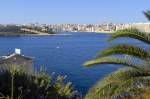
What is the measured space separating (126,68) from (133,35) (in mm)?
561

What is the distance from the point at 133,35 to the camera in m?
7.90

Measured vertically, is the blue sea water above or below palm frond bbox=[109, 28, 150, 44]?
below

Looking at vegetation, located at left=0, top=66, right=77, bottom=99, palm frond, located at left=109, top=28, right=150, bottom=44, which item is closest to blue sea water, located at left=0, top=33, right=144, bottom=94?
palm frond, located at left=109, top=28, right=150, bottom=44

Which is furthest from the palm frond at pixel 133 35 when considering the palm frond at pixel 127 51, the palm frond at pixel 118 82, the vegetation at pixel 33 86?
the vegetation at pixel 33 86

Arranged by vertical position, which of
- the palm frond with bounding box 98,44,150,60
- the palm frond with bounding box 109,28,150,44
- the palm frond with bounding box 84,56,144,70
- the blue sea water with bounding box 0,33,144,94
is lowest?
the blue sea water with bounding box 0,33,144,94

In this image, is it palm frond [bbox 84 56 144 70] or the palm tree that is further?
palm frond [bbox 84 56 144 70]

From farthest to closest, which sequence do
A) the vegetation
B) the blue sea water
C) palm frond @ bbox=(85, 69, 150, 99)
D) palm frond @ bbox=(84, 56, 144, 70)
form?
the blue sea water
the vegetation
palm frond @ bbox=(84, 56, 144, 70)
palm frond @ bbox=(85, 69, 150, 99)

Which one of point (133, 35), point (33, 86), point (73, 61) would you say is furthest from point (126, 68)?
point (73, 61)

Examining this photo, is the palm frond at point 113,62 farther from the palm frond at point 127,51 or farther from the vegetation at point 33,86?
the vegetation at point 33,86

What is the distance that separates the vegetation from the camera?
12.7 metres

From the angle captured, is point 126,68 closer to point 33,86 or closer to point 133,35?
point 133,35

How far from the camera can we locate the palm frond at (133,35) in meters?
7.80

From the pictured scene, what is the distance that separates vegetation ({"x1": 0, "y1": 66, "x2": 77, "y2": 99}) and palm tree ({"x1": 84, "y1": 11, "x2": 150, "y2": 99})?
4.61 m

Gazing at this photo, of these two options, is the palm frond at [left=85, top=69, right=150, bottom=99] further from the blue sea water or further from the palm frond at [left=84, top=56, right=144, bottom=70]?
the blue sea water
